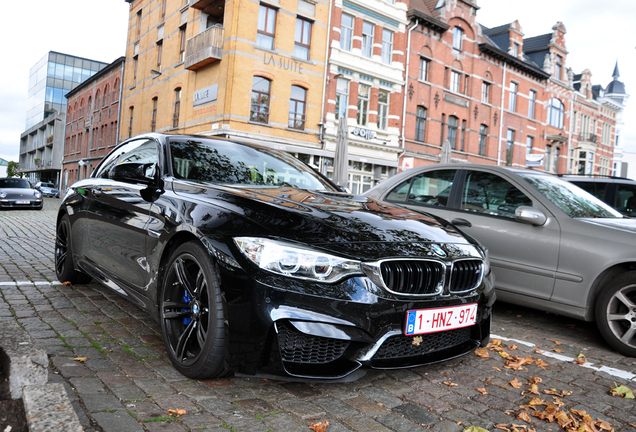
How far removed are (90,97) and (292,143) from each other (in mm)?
27808

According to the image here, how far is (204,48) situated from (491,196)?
19286 mm

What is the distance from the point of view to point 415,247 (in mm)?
2768

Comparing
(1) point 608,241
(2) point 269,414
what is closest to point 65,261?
(2) point 269,414

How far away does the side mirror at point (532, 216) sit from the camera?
4.45m

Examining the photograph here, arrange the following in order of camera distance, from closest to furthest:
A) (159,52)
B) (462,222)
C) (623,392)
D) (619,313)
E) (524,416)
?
1. (524,416)
2. (623,392)
3. (619,313)
4. (462,222)
5. (159,52)

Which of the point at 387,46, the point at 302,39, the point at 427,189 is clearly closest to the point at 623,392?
the point at 427,189

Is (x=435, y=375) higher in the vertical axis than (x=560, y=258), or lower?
lower

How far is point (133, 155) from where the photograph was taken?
4.36 meters

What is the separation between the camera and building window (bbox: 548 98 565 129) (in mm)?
36728

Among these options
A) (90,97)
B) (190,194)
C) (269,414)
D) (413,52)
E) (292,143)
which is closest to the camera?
(269,414)

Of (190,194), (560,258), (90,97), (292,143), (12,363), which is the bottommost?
(12,363)

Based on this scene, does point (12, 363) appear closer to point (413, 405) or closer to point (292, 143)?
point (413, 405)

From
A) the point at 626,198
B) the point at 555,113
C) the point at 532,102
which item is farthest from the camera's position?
the point at 555,113

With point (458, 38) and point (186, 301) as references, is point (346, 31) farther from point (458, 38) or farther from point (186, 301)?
point (186, 301)
